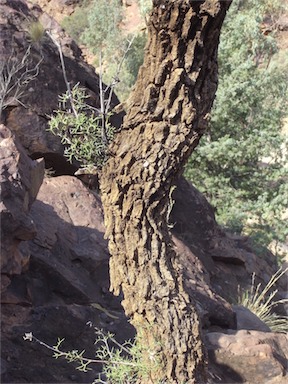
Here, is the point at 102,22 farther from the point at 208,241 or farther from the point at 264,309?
the point at 264,309

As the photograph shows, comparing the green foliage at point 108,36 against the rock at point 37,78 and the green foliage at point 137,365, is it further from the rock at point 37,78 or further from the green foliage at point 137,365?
the green foliage at point 137,365

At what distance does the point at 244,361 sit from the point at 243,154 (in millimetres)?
6873

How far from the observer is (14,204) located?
4.58m

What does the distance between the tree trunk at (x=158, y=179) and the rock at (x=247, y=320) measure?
120 inches

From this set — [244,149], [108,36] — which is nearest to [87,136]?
[244,149]

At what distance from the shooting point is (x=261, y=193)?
1177cm

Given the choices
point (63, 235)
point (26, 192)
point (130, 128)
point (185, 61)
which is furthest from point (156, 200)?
point (63, 235)

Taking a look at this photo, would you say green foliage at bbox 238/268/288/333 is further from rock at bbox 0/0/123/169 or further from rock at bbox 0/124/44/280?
rock at bbox 0/124/44/280

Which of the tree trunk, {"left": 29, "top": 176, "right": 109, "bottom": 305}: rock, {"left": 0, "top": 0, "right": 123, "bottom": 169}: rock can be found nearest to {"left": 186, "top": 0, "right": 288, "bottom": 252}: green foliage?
{"left": 0, "top": 0, "right": 123, "bottom": 169}: rock

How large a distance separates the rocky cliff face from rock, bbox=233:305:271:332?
0.02 m

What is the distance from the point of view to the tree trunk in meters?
3.66

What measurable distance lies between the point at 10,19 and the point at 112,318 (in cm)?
534

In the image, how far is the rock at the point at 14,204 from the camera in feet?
14.7

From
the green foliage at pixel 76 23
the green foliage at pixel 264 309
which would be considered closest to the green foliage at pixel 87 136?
the green foliage at pixel 264 309
